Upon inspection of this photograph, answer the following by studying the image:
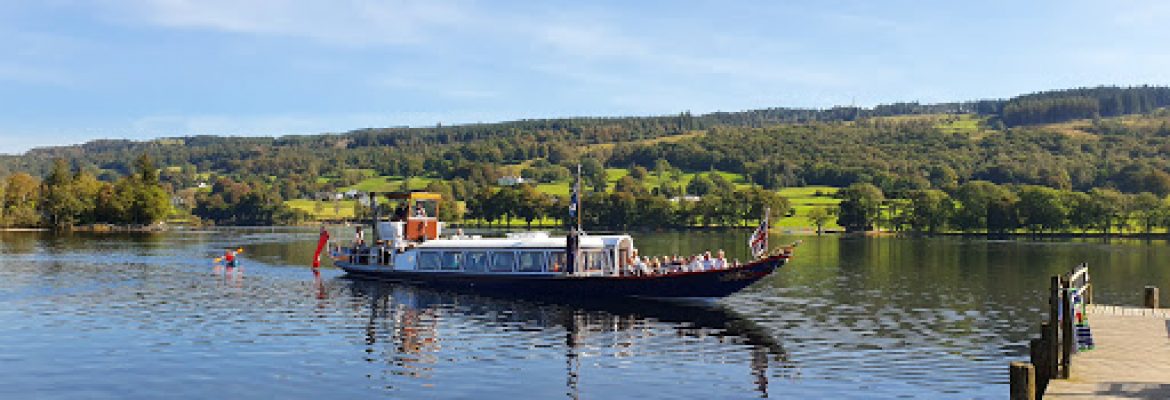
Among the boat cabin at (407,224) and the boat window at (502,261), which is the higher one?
the boat cabin at (407,224)

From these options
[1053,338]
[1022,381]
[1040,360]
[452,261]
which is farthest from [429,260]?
[1022,381]

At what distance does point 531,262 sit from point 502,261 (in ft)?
10.2

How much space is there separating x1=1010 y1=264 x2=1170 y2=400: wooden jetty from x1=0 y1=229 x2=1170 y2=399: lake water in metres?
4.10

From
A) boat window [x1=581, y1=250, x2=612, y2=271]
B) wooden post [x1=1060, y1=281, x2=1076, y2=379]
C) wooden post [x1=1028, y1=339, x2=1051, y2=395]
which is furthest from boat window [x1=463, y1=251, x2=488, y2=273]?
wooden post [x1=1028, y1=339, x2=1051, y2=395]

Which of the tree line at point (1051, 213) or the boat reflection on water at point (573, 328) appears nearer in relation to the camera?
the boat reflection on water at point (573, 328)

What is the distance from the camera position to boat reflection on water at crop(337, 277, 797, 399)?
43938 mm

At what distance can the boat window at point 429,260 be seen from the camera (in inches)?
3145

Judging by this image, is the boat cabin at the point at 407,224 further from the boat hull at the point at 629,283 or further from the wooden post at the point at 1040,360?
the wooden post at the point at 1040,360

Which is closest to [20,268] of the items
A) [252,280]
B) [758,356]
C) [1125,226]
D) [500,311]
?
[252,280]

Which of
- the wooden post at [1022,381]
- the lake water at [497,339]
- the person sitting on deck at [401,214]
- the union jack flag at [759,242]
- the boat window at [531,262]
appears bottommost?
the lake water at [497,339]

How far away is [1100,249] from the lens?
137375 mm

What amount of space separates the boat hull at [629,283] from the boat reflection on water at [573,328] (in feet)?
2.89

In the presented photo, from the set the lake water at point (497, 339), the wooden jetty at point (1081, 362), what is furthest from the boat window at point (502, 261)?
the wooden jetty at point (1081, 362)

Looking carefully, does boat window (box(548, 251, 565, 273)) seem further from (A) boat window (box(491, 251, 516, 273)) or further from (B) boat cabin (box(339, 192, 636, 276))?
(A) boat window (box(491, 251, 516, 273))
